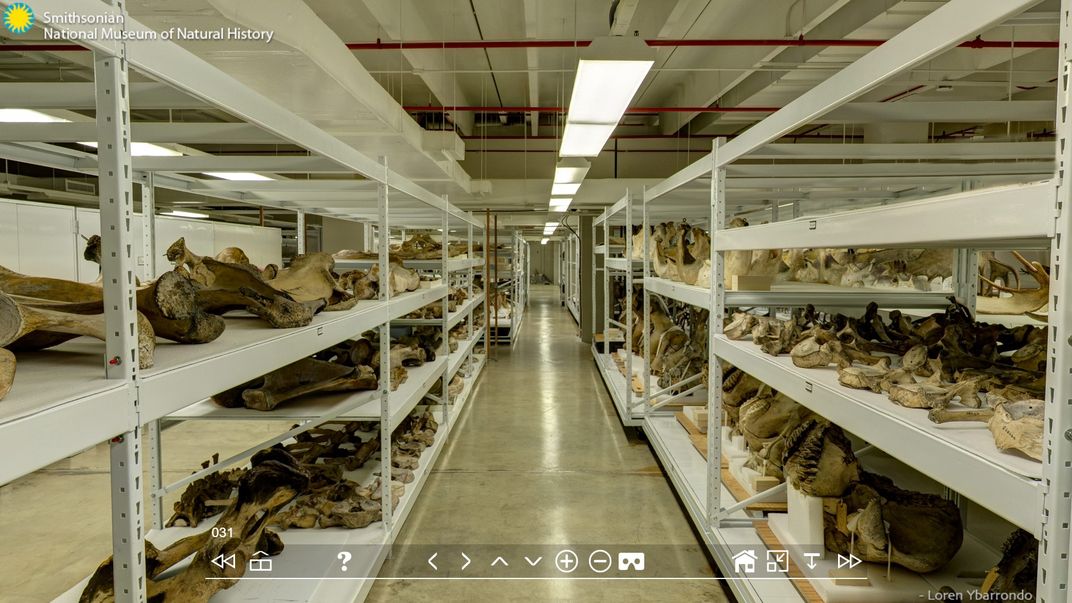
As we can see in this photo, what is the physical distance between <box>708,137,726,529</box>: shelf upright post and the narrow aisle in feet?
1.65

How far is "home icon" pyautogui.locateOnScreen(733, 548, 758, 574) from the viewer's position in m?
2.76

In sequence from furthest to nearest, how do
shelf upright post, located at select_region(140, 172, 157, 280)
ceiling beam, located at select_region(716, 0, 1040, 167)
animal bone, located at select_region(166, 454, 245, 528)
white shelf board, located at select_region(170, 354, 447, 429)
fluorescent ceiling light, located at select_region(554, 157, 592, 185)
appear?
fluorescent ceiling light, located at select_region(554, 157, 592, 185) < shelf upright post, located at select_region(140, 172, 157, 280) < animal bone, located at select_region(166, 454, 245, 528) < white shelf board, located at select_region(170, 354, 447, 429) < ceiling beam, located at select_region(716, 0, 1040, 167)

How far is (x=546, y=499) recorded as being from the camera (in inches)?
175

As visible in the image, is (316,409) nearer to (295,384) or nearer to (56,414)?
(295,384)

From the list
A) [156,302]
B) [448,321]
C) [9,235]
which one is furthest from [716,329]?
[9,235]

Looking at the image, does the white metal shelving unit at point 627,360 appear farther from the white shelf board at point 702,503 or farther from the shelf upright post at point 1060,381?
the shelf upright post at point 1060,381

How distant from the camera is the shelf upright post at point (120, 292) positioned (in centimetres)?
113

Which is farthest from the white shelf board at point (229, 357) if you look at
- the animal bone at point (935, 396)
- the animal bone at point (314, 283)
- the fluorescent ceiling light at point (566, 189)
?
the fluorescent ceiling light at point (566, 189)

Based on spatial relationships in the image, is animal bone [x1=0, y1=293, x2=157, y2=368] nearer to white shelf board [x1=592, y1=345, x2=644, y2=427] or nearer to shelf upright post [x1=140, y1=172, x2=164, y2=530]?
shelf upright post [x1=140, y1=172, x2=164, y2=530]

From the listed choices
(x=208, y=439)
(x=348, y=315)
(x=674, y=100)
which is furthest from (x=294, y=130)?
(x=674, y=100)

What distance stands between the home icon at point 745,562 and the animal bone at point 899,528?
422 millimetres

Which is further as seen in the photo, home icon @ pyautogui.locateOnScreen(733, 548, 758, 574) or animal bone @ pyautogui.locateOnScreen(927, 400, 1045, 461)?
home icon @ pyautogui.locateOnScreen(733, 548, 758, 574)

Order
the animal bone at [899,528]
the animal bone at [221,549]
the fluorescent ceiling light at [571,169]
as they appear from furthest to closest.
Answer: the fluorescent ceiling light at [571,169] < the animal bone at [899,528] < the animal bone at [221,549]

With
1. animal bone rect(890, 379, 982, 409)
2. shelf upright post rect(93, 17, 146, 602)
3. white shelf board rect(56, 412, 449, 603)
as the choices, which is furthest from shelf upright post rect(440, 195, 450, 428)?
shelf upright post rect(93, 17, 146, 602)
